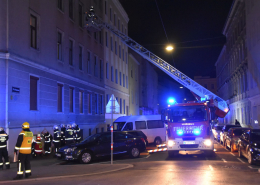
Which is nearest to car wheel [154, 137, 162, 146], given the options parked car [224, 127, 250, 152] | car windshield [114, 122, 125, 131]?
car windshield [114, 122, 125, 131]

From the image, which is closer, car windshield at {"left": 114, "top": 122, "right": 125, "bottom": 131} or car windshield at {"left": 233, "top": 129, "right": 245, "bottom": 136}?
car windshield at {"left": 233, "top": 129, "right": 245, "bottom": 136}

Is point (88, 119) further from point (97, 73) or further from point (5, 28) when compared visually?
point (5, 28)

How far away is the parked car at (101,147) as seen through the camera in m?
14.6

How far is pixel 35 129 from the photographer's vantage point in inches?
707

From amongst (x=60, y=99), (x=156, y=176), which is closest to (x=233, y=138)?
(x=156, y=176)

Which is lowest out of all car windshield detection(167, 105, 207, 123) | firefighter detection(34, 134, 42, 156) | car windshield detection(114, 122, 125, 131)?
firefighter detection(34, 134, 42, 156)

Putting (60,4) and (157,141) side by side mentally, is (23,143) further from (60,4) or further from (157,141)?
(157,141)

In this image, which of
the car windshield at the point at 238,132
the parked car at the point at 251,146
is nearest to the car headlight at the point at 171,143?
the parked car at the point at 251,146

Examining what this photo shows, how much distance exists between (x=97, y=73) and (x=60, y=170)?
65.6ft

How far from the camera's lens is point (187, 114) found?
16250mm

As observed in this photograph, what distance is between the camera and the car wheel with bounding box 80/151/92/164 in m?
14.6

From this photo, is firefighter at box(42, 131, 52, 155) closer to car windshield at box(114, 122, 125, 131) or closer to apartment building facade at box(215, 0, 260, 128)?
car windshield at box(114, 122, 125, 131)

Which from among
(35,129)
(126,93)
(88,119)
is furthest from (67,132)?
(126,93)

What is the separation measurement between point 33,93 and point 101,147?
570cm
